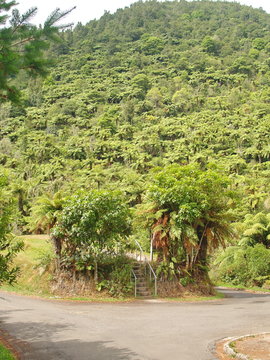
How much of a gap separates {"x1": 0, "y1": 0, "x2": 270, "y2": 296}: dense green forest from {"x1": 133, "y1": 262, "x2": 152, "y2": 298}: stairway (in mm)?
1306

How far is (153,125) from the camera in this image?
76312 millimetres

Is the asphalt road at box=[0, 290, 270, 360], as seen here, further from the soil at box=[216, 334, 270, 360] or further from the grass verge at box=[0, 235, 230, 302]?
the grass verge at box=[0, 235, 230, 302]

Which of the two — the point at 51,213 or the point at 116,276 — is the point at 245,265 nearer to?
the point at 116,276

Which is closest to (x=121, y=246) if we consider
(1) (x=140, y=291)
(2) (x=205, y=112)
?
(1) (x=140, y=291)

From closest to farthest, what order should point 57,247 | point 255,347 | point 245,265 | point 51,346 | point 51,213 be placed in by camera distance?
point 255,347
point 51,346
point 57,247
point 51,213
point 245,265

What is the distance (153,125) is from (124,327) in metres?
67.5

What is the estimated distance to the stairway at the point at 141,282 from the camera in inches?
657

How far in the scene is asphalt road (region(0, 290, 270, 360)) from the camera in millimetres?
8117

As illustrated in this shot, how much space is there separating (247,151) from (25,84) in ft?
181

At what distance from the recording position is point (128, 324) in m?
10.9

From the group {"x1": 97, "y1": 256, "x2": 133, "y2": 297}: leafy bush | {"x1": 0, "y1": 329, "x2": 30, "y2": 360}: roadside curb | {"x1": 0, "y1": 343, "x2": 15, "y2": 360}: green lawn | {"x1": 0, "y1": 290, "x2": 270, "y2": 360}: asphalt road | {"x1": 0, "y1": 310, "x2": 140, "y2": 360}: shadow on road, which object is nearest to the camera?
{"x1": 0, "y1": 343, "x2": 15, "y2": 360}: green lawn

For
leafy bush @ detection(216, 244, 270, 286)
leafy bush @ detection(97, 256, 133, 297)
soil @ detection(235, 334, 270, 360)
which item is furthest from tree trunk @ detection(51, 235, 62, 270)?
leafy bush @ detection(216, 244, 270, 286)

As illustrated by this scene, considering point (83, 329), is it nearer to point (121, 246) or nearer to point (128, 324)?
point (128, 324)

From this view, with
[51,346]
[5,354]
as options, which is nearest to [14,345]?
[51,346]
